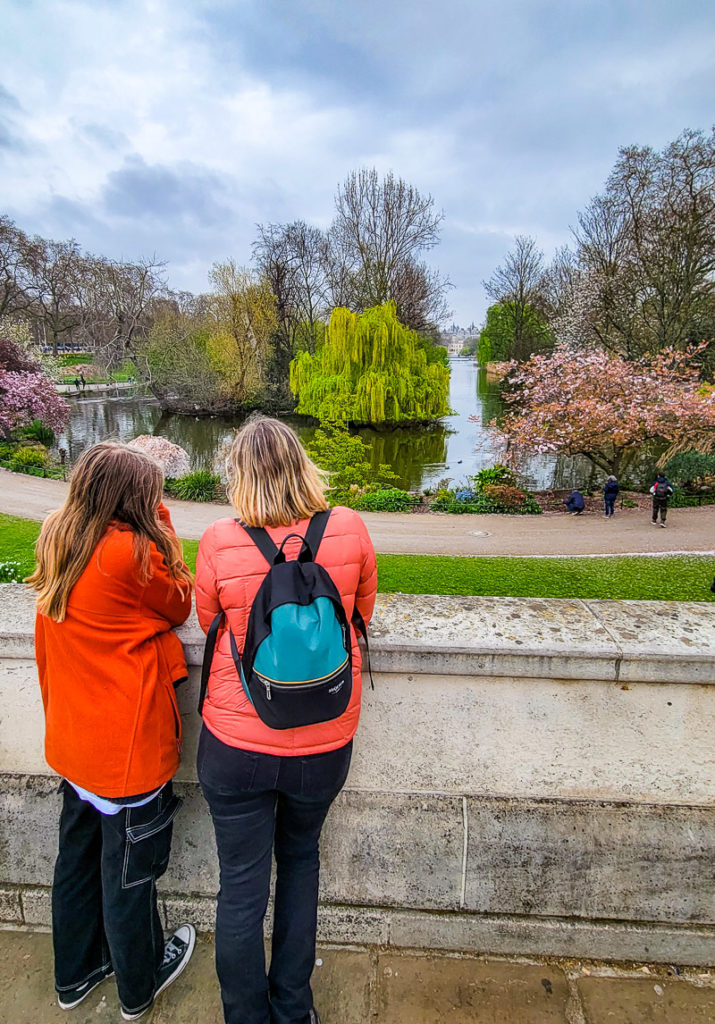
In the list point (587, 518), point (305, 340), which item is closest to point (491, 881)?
point (587, 518)

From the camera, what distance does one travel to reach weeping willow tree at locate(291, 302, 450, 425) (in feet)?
86.5

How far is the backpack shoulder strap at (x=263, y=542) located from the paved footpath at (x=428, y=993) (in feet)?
5.33

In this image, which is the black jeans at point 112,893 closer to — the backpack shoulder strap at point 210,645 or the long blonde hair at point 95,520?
the backpack shoulder strap at point 210,645

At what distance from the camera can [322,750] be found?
158cm

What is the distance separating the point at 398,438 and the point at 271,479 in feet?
88.9

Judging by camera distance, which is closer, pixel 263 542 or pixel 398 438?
pixel 263 542

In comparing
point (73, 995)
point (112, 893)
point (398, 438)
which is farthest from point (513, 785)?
point (398, 438)

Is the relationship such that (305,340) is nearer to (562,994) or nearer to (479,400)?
(479,400)

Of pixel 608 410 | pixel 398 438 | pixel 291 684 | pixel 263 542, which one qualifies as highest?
pixel 608 410

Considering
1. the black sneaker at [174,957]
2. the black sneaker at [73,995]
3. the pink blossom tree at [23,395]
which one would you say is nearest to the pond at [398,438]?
the pink blossom tree at [23,395]

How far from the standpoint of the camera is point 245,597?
A: 149cm

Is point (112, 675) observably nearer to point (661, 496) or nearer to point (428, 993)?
point (428, 993)

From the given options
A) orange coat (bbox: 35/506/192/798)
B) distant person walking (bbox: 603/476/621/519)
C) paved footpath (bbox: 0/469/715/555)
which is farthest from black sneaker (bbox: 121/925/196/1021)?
distant person walking (bbox: 603/476/621/519)

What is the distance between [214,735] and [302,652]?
0.49 m
